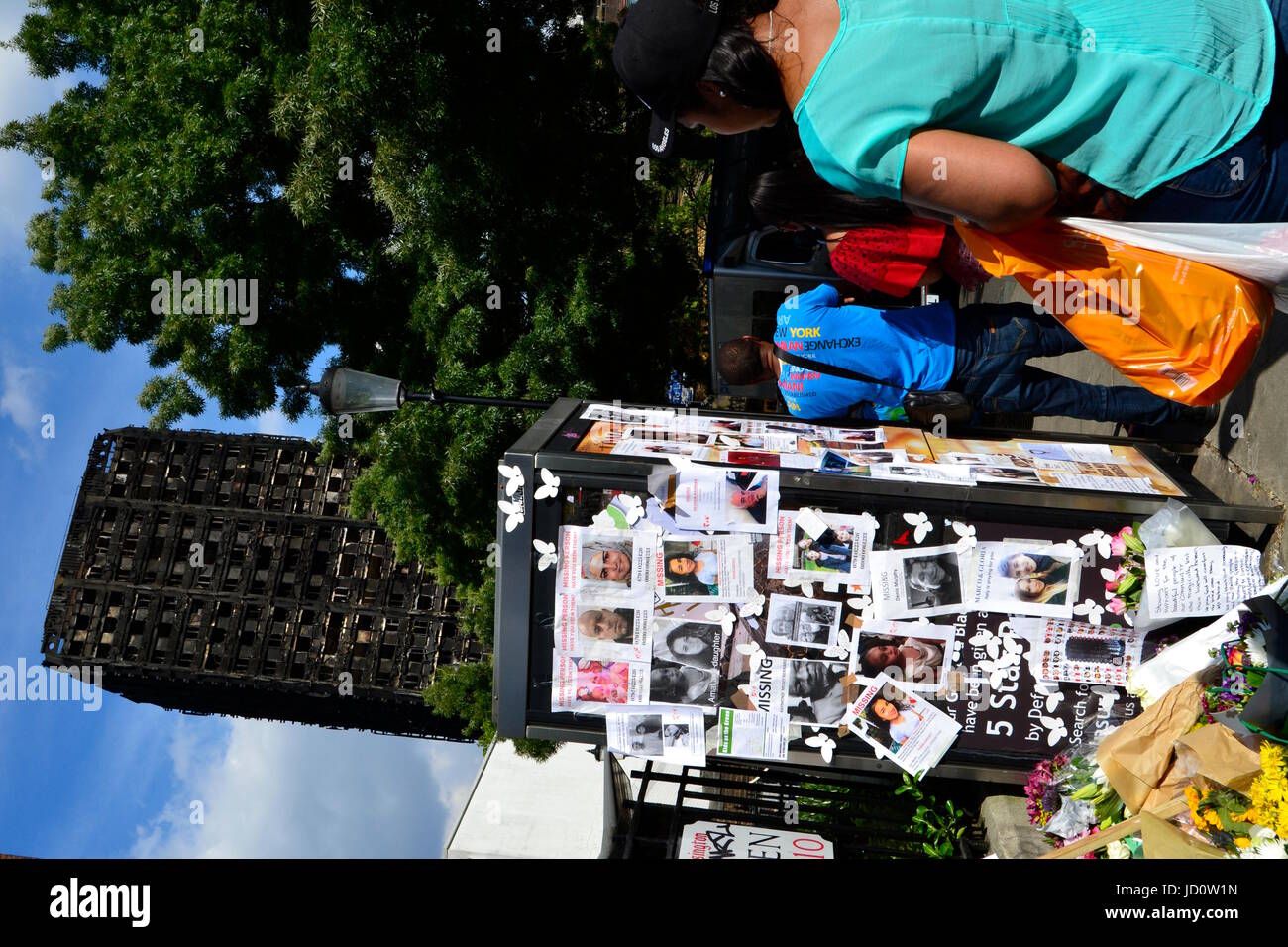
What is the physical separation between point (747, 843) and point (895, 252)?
4.47 meters

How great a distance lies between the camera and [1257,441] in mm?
4629

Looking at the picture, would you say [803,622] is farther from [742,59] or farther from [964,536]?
[742,59]

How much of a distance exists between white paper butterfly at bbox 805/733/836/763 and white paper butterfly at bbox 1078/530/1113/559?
5.90ft

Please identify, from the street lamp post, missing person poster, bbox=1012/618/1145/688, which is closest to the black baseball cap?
missing person poster, bbox=1012/618/1145/688

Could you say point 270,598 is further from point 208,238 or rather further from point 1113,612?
point 1113,612

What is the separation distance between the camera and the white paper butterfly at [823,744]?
505 centimetres

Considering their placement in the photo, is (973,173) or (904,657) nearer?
(973,173)

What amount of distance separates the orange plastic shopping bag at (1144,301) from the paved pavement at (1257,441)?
50.2 inches

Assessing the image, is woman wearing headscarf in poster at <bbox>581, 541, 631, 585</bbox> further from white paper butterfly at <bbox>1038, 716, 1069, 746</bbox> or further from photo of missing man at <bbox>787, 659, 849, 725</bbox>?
white paper butterfly at <bbox>1038, 716, 1069, 746</bbox>

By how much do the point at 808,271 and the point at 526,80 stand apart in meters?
4.23

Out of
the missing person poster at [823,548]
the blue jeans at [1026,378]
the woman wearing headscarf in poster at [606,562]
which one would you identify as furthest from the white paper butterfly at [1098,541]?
the woman wearing headscarf in poster at [606,562]

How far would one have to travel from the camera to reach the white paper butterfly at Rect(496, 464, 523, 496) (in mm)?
4902

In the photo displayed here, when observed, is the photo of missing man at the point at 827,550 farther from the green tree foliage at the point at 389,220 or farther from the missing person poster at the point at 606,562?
the green tree foliage at the point at 389,220

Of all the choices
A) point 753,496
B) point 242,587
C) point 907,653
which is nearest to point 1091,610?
point 907,653
